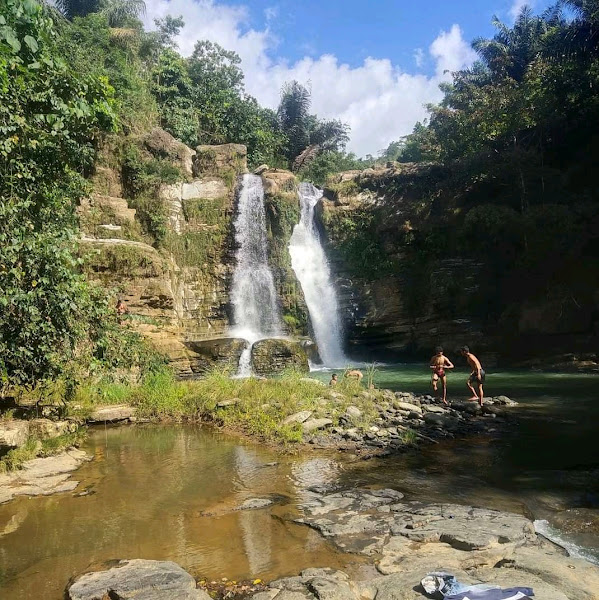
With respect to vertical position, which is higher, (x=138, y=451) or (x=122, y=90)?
(x=122, y=90)

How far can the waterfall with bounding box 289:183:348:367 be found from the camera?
2158 centimetres

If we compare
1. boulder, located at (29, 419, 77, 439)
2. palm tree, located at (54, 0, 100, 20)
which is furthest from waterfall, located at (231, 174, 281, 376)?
palm tree, located at (54, 0, 100, 20)

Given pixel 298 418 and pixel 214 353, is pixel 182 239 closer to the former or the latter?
pixel 214 353

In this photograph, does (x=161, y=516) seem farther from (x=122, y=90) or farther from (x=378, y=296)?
(x=122, y=90)

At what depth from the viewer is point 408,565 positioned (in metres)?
3.82

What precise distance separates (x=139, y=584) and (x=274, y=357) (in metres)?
13.4

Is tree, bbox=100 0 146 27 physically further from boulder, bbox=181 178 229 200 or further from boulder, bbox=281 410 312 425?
boulder, bbox=281 410 312 425

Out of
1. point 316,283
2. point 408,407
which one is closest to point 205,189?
point 316,283

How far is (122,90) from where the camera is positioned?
22922 mm

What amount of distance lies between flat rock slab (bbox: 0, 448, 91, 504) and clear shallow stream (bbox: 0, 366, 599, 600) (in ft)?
0.54

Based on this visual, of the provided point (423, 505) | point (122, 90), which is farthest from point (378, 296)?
point (423, 505)

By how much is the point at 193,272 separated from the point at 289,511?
16843 mm

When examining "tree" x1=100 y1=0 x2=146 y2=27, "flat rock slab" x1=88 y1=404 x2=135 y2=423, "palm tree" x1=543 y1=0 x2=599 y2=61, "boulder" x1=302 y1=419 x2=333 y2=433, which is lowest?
"boulder" x1=302 y1=419 x2=333 y2=433

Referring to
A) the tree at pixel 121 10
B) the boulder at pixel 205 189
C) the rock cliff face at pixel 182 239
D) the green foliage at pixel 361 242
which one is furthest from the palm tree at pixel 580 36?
the tree at pixel 121 10
